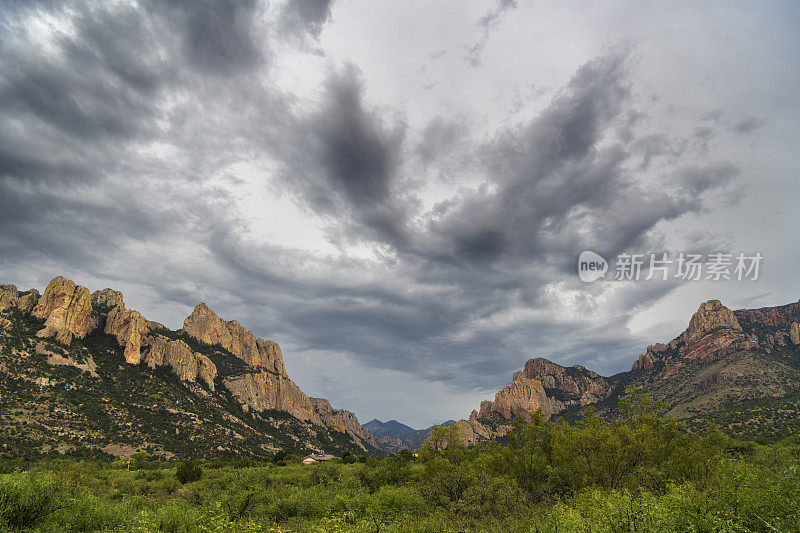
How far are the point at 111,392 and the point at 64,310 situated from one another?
184 ft

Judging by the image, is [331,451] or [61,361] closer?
[61,361]

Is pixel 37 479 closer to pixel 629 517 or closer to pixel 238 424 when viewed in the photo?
pixel 629 517

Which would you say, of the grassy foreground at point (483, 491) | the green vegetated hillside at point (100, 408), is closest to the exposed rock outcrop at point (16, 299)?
the green vegetated hillside at point (100, 408)

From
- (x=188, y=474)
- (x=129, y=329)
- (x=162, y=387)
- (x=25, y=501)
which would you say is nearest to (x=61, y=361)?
(x=162, y=387)

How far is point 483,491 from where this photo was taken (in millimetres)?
35219

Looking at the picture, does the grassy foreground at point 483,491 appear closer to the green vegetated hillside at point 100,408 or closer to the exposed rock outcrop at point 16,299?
the green vegetated hillside at point 100,408

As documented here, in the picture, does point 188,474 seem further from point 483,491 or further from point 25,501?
point 483,491

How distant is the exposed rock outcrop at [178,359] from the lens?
16362 centimetres

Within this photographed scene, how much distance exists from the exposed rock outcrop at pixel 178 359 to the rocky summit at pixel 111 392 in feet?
1.58

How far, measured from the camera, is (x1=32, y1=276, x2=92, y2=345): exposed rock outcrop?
134500 mm

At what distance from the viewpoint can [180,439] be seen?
114m

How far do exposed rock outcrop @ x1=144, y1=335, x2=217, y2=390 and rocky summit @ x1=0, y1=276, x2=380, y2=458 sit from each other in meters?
0.48

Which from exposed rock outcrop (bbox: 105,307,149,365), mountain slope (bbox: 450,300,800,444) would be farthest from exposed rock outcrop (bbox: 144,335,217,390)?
mountain slope (bbox: 450,300,800,444)

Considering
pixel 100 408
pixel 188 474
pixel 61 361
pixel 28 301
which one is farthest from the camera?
pixel 28 301
